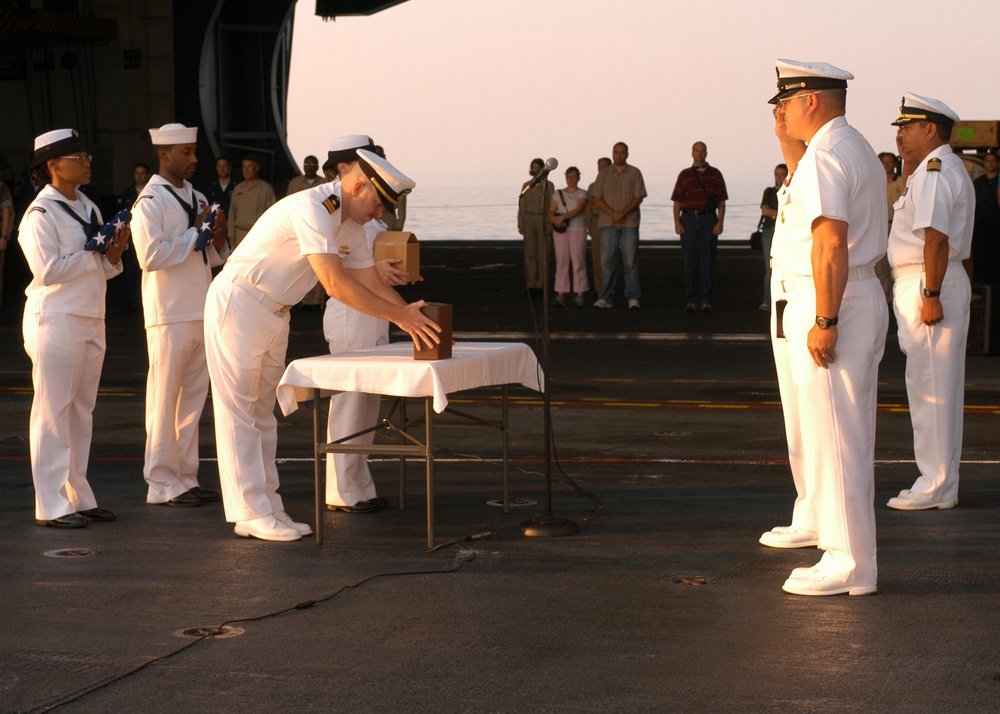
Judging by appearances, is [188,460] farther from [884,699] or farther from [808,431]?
[884,699]

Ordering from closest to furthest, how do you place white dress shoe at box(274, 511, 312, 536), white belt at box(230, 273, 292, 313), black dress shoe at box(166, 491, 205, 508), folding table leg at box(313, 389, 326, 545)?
folding table leg at box(313, 389, 326, 545), white belt at box(230, 273, 292, 313), white dress shoe at box(274, 511, 312, 536), black dress shoe at box(166, 491, 205, 508)

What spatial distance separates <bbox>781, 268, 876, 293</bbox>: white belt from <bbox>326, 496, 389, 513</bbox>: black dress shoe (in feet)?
8.97

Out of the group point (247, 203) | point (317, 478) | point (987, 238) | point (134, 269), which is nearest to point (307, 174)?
point (247, 203)

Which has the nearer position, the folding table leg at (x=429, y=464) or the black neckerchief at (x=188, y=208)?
the folding table leg at (x=429, y=464)

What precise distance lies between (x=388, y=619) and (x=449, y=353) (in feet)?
5.15

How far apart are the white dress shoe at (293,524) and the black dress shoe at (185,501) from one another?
928 millimetres

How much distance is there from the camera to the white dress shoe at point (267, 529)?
705cm

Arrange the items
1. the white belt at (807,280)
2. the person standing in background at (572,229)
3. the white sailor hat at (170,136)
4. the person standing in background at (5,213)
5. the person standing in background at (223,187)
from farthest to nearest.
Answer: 1. the person standing in background at (572,229)
2. the person standing in background at (5,213)
3. the person standing in background at (223,187)
4. the white sailor hat at (170,136)
5. the white belt at (807,280)

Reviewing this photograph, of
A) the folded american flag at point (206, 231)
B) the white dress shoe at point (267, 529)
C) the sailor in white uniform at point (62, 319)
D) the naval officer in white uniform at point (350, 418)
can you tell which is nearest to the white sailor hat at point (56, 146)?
the sailor in white uniform at point (62, 319)

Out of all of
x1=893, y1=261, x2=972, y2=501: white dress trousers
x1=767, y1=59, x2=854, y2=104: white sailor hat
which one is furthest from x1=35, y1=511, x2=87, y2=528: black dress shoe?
x1=893, y1=261, x2=972, y2=501: white dress trousers

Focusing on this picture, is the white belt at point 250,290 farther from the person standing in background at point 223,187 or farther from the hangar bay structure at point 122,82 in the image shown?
the hangar bay structure at point 122,82

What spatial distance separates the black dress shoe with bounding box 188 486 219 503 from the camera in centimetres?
802

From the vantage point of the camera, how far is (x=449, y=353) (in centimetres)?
680

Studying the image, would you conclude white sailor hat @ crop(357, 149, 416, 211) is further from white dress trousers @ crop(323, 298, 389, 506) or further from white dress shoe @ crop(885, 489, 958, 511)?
white dress shoe @ crop(885, 489, 958, 511)
